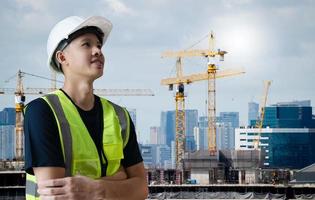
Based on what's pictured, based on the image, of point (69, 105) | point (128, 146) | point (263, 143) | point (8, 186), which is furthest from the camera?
point (263, 143)

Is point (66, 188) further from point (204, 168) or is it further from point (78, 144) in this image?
point (204, 168)

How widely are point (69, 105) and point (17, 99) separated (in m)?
101

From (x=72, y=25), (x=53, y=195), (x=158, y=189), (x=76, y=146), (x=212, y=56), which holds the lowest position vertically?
(x=158, y=189)

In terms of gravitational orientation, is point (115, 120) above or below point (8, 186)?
above

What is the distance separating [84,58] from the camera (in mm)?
2541

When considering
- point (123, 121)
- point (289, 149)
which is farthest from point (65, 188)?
point (289, 149)

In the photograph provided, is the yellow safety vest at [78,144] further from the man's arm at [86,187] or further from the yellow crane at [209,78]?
the yellow crane at [209,78]

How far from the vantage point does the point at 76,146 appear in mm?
2398

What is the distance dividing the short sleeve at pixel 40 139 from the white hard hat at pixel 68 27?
263 millimetres

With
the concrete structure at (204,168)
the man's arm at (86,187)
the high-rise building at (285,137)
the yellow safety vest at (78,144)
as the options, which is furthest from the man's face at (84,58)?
the high-rise building at (285,137)

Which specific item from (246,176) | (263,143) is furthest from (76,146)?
(263,143)

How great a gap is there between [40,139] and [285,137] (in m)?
173

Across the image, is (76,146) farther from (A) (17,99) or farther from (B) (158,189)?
(A) (17,99)

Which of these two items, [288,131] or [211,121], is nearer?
[211,121]
